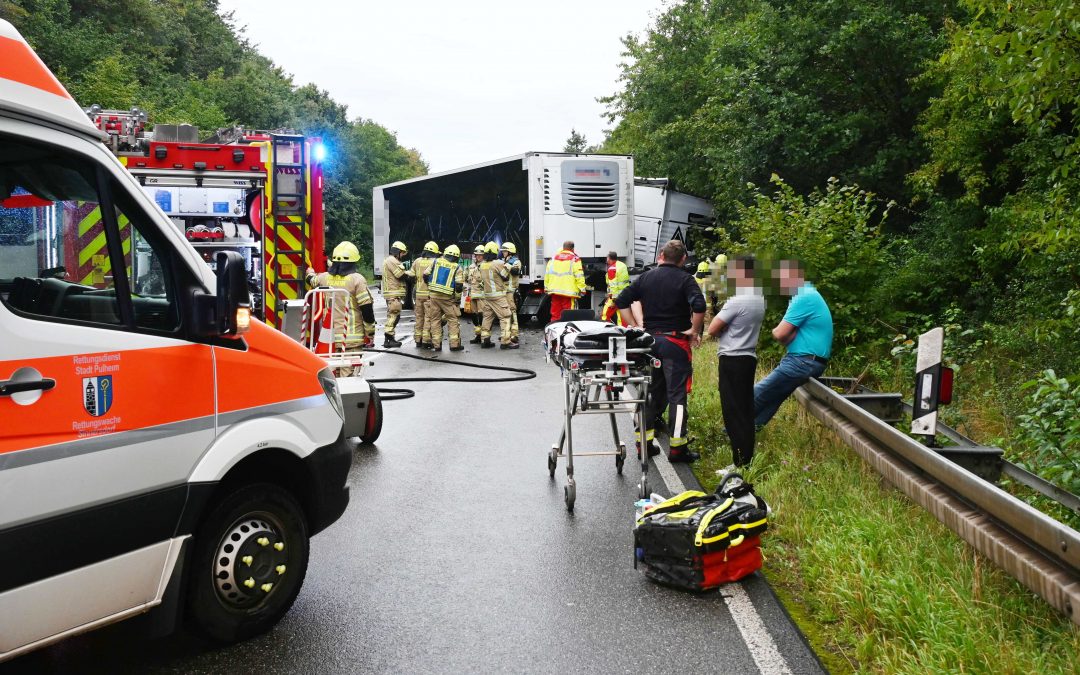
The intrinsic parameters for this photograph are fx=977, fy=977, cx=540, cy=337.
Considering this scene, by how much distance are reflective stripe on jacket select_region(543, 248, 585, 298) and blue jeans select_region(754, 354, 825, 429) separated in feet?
31.8

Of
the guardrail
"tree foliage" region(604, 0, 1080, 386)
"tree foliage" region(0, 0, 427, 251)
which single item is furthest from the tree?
the guardrail

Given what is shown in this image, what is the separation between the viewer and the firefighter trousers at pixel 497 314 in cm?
1733

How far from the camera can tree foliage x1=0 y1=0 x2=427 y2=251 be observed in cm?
3512

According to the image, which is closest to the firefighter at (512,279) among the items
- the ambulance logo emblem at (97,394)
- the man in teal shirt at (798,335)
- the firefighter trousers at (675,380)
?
the firefighter trousers at (675,380)

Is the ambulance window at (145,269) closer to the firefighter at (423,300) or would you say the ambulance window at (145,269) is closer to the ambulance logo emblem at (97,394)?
the ambulance logo emblem at (97,394)

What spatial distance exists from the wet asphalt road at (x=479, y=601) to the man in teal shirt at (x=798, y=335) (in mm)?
1058

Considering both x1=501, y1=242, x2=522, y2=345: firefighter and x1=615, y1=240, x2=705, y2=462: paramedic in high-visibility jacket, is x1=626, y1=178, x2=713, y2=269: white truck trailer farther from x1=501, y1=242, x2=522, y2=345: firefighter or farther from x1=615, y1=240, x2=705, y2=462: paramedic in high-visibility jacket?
x1=615, y1=240, x2=705, y2=462: paramedic in high-visibility jacket

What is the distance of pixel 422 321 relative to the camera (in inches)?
674

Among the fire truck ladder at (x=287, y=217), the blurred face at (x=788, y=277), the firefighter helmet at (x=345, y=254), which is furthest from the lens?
the fire truck ladder at (x=287, y=217)

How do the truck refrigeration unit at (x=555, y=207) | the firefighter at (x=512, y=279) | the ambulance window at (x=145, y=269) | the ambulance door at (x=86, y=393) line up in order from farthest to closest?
the truck refrigeration unit at (x=555, y=207) < the firefighter at (x=512, y=279) < the ambulance window at (x=145, y=269) < the ambulance door at (x=86, y=393)

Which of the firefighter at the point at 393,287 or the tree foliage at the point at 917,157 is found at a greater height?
the tree foliage at the point at 917,157

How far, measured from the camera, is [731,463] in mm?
7762

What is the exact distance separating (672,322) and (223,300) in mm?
4786

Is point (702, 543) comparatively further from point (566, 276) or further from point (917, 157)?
point (917, 157)
